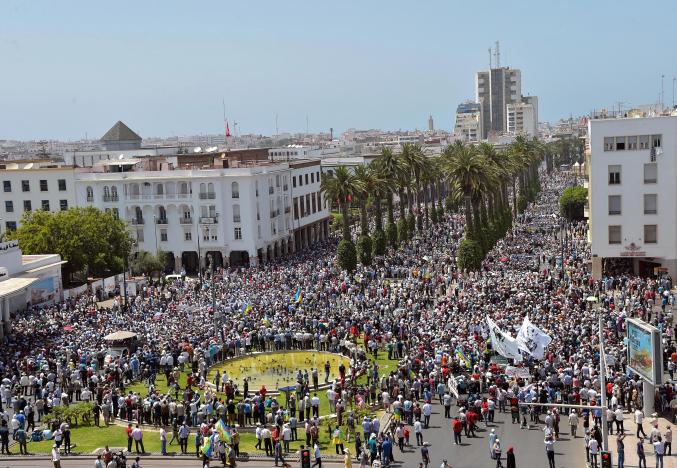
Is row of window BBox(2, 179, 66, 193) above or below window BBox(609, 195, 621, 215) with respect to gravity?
above

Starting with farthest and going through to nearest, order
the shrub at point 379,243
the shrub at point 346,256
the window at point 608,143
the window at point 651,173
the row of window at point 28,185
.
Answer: the row of window at point 28,185 → the shrub at point 379,243 → the shrub at point 346,256 → the window at point 608,143 → the window at point 651,173

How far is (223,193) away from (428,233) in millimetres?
23492

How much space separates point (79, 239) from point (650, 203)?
4323cm

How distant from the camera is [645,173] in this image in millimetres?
58969

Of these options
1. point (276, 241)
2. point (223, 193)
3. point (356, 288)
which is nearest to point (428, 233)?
point (276, 241)

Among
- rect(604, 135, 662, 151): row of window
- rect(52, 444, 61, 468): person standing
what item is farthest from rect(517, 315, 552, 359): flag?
rect(604, 135, 662, 151): row of window

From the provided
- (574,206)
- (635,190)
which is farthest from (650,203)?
(574,206)

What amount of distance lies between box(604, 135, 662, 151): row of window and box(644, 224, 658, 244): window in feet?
17.9

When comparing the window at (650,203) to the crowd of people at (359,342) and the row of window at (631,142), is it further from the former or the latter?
the crowd of people at (359,342)

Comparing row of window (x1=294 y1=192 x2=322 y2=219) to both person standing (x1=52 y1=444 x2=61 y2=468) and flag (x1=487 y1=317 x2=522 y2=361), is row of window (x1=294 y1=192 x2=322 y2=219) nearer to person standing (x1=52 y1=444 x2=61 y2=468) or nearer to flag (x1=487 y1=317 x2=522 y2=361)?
flag (x1=487 y1=317 x2=522 y2=361)

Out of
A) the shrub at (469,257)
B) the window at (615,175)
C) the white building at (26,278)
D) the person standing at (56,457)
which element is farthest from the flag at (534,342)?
the white building at (26,278)

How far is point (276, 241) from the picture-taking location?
83875mm

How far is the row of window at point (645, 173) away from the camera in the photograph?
58781 mm

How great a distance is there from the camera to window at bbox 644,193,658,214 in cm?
5916
